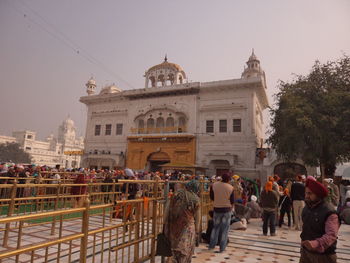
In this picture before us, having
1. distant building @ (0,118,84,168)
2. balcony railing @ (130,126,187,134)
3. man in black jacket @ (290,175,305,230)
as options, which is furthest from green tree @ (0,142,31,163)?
man in black jacket @ (290,175,305,230)

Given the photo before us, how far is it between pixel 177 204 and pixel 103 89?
99.1 ft

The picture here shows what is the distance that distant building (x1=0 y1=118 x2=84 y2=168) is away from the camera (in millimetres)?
88312

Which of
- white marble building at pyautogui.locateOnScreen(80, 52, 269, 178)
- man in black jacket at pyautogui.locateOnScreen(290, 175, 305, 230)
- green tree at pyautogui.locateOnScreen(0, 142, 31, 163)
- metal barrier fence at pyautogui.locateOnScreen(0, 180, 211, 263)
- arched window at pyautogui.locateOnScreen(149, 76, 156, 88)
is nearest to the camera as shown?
metal barrier fence at pyautogui.locateOnScreen(0, 180, 211, 263)

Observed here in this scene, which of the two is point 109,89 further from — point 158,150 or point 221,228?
point 221,228

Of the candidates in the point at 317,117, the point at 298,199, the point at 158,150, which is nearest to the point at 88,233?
the point at 298,199

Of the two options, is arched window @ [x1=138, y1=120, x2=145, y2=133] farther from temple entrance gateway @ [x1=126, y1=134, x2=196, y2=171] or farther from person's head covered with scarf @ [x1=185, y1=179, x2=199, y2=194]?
person's head covered with scarf @ [x1=185, y1=179, x2=199, y2=194]

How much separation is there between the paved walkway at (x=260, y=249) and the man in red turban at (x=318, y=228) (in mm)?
2460

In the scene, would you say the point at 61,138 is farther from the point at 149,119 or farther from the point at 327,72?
the point at 327,72

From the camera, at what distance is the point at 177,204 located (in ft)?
12.3

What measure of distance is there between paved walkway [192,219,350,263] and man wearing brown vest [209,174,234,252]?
29 cm

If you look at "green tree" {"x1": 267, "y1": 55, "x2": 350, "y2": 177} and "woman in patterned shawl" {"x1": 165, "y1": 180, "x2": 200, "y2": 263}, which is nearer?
"woman in patterned shawl" {"x1": 165, "y1": 180, "x2": 200, "y2": 263}

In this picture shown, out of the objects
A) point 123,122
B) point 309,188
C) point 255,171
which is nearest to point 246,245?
point 309,188

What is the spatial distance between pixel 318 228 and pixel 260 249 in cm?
350

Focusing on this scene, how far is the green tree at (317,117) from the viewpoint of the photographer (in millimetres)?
15125
